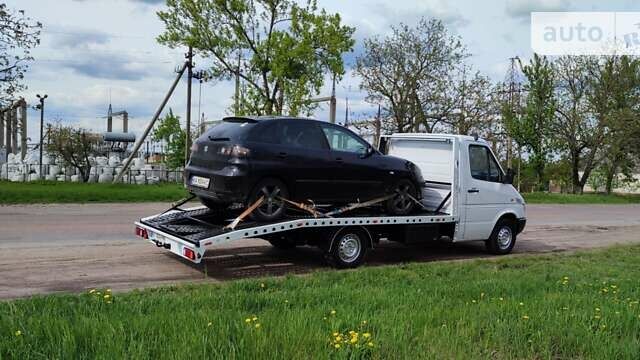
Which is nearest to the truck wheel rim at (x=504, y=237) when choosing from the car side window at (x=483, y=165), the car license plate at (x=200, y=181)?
the car side window at (x=483, y=165)

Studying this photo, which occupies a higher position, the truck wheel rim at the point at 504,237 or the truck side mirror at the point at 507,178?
the truck side mirror at the point at 507,178

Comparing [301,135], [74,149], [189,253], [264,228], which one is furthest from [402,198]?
[74,149]

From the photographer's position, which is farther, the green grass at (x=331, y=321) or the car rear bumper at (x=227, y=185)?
the car rear bumper at (x=227, y=185)

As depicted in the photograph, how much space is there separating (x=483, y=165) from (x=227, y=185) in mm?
5143

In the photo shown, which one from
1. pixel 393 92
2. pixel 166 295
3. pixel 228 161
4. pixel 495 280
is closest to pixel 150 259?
pixel 228 161

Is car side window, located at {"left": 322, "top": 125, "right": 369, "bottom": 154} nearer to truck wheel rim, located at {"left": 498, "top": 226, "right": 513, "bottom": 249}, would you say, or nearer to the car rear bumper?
the car rear bumper

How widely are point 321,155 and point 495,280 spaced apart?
120 inches

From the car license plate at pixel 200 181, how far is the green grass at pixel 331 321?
177 centimetres

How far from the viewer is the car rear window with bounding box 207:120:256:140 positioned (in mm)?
8281

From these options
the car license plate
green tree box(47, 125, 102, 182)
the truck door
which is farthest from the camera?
green tree box(47, 125, 102, 182)

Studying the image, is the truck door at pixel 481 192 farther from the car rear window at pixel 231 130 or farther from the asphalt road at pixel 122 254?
the car rear window at pixel 231 130

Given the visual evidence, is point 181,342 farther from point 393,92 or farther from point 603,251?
point 393,92

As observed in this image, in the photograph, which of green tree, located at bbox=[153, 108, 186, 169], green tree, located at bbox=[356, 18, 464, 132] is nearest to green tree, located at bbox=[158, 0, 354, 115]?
green tree, located at bbox=[356, 18, 464, 132]

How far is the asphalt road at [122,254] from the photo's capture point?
7727 mm
